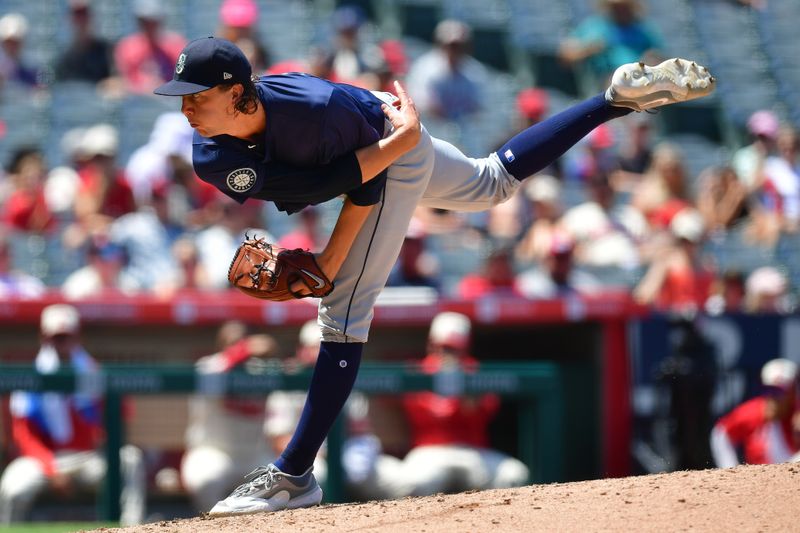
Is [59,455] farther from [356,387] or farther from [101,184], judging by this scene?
[101,184]

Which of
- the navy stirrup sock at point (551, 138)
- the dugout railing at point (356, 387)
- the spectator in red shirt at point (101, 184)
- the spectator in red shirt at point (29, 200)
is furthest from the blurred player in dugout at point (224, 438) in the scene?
the navy stirrup sock at point (551, 138)

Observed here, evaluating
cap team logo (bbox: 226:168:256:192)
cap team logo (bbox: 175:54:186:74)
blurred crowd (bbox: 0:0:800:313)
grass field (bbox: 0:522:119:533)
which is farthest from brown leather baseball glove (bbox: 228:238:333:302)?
blurred crowd (bbox: 0:0:800:313)

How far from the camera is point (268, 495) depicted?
3.96m

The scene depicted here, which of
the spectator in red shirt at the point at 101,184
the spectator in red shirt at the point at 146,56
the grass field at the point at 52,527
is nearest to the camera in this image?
the grass field at the point at 52,527

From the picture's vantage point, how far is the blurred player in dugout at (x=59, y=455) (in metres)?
5.70

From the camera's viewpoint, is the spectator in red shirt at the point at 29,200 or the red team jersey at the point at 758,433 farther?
the spectator in red shirt at the point at 29,200

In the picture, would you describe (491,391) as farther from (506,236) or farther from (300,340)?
(506,236)

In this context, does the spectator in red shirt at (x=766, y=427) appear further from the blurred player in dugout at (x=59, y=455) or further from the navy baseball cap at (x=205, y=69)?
the navy baseball cap at (x=205, y=69)

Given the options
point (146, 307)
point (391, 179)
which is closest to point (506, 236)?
point (146, 307)

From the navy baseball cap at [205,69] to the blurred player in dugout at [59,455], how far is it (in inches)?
106

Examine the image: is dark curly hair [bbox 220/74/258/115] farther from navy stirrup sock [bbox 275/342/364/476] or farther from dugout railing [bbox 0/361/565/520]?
dugout railing [bbox 0/361/565/520]

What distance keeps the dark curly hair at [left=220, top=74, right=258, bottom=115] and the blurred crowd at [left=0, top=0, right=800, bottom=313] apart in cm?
317

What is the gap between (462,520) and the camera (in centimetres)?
356

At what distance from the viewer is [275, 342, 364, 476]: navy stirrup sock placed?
12.8 ft
